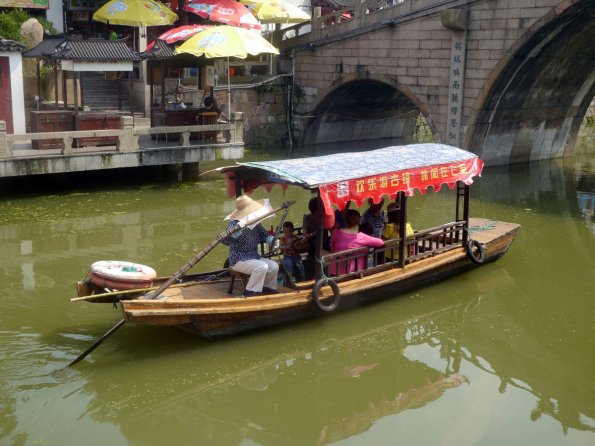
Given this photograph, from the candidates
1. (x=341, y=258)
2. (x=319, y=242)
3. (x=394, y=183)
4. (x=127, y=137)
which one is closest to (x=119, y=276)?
(x=319, y=242)

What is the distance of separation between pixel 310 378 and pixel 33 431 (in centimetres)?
285

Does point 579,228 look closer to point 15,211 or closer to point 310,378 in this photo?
point 310,378

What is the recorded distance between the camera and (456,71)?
64.4 feet

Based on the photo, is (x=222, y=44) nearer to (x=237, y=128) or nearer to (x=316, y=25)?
(x=237, y=128)

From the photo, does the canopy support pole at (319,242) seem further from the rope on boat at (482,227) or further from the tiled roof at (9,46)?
the tiled roof at (9,46)

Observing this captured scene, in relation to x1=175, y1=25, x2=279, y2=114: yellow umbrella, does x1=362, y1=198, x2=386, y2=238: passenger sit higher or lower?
lower

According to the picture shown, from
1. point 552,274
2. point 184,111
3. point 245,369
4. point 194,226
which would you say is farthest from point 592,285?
point 184,111

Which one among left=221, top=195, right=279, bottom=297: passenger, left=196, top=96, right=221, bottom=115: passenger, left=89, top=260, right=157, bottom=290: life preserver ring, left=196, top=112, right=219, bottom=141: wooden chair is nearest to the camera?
left=89, top=260, right=157, bottom=290: life preserver ring

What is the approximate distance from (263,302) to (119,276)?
164 cm

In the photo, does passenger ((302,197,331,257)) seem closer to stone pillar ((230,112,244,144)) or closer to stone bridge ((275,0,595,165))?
stone pillar ((230,112,244,144))

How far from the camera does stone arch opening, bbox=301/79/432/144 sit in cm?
2480

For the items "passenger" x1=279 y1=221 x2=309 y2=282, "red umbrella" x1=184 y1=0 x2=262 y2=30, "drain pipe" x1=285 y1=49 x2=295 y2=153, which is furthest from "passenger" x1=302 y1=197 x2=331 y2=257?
"drain pipe" x1=285 y1=49 x2=295 y2=153

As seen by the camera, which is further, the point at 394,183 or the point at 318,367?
the point at 394,183

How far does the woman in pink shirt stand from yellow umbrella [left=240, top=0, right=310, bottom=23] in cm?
1509
